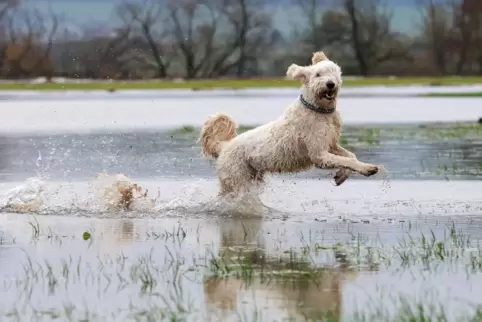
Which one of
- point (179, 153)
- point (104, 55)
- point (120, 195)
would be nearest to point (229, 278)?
point (120, 195)

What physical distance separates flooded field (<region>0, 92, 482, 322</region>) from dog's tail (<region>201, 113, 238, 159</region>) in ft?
1.67

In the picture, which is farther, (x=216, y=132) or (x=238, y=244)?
(x=216, y=132)

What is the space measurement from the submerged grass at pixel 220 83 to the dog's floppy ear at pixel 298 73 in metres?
48.0

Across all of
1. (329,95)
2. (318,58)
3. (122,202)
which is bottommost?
(122,202)

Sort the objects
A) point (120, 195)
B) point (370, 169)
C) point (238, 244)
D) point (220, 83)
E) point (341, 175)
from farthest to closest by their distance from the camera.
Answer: point (220, 83) → point (120, 195) → point (341, 175) → point (370, 169) → point (238, 244)

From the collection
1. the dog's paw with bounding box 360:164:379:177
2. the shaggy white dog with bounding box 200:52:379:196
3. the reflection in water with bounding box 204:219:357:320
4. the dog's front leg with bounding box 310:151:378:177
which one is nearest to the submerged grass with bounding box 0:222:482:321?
the reflection in water with bounding box 204:219:357:320

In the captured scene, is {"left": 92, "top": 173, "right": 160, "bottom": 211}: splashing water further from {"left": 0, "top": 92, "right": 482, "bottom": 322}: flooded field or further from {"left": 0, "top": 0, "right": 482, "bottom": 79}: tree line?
{"left": 0, "top": 0, "right": 482, "bottom": 79}: tree line

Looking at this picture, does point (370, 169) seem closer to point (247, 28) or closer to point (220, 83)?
point (220, 83)

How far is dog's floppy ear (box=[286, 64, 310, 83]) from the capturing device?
1123 centimetres

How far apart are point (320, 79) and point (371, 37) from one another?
63308 mm

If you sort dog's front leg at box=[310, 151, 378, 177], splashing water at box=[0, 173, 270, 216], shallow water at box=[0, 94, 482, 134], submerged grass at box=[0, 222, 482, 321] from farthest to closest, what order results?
shallow water at box=[0, 94, 482, 134]
splashing water at box=[0, 173, 270, 216]
dog's front leg at box=[310, 151, 378, 177]
submerged grass at box=[0, 222, 482, 321]

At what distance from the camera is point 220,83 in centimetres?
6588

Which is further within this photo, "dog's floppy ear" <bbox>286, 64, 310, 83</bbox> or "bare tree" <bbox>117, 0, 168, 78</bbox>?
"bare tree" <bbox>117, 0, 168, 78</bbox>

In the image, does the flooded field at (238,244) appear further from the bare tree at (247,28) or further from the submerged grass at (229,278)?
the bare tree at (247,28)
